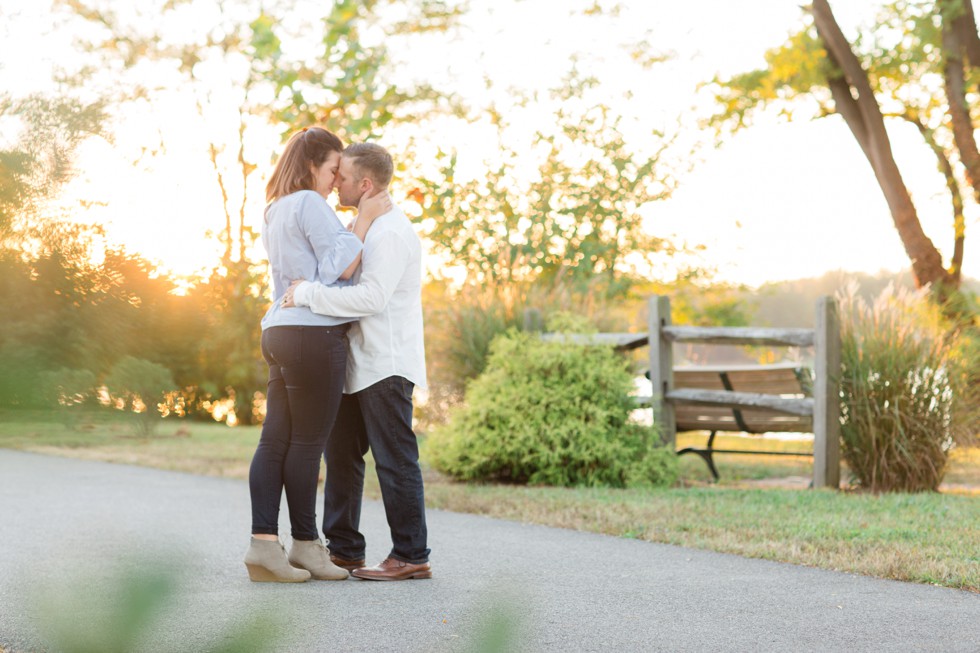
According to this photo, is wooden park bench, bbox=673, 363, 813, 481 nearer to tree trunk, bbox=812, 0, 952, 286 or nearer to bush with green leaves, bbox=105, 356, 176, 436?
tree trunk, bbox=812, 0, 952, 286

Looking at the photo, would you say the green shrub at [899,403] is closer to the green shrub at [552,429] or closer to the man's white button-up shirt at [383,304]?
the green shrub at [552,429]

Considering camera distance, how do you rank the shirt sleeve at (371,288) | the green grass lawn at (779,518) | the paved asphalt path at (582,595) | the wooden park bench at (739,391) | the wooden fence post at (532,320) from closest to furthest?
the paved asphalt path at (582,595)
the shirt sleeve at (371,288)
the green grass lawn at (779,518)
the wooden park bench at (739,391)
the wooden fence post at (532,320)

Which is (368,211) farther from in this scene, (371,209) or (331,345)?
(331,345)

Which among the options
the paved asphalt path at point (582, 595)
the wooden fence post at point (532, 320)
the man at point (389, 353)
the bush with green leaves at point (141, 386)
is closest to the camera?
the bush with green leaves at point (141, 386)

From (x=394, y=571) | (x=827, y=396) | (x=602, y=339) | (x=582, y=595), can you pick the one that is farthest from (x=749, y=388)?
(x=394, y=571)

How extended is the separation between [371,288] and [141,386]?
2.80 m

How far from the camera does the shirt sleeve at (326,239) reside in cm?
404

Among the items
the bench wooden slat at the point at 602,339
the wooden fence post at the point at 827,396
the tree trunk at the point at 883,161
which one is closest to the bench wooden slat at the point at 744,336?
the wooden fence post at the point at 827,396

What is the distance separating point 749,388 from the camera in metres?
9.10

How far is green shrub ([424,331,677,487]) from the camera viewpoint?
799 cm

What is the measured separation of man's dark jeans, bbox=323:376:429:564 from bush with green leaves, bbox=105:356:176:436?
283 centimetres

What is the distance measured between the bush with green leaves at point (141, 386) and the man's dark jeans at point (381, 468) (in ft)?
9.27

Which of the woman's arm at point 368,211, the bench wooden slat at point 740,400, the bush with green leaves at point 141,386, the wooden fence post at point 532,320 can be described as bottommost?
the bench wooden slat at point 740,400

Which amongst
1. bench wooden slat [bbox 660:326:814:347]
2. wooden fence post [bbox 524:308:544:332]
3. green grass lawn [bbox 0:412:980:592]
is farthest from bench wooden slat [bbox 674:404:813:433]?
wooden fence post [bbox 524:308:544:332]
